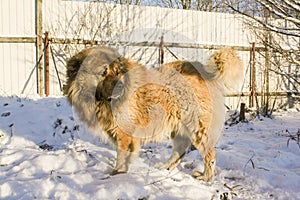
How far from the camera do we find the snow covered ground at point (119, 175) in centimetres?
253

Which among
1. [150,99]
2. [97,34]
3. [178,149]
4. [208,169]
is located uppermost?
[97,34]

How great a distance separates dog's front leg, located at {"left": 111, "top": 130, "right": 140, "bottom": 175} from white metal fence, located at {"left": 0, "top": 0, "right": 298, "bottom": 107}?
5469 millimetres

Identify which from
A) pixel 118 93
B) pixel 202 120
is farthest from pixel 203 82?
pixel 118 93

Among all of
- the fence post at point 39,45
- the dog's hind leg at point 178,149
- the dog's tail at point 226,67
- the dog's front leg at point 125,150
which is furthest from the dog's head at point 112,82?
the fence post at point 39,45

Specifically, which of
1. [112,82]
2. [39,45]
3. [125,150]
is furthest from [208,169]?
[39,45]

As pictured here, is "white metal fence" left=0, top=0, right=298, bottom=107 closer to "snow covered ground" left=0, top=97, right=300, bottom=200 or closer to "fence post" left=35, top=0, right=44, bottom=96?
"fence post" left=35, top=0, right=44, bottom=96

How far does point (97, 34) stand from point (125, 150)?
628 cm

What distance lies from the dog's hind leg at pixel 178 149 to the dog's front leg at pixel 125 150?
516 mm

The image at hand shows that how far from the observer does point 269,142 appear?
4.84 metres

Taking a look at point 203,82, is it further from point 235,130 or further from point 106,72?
point 235,130

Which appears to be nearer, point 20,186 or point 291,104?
point 20,186

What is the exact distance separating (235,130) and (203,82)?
9.06 feet

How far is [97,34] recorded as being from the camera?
8.75 metres

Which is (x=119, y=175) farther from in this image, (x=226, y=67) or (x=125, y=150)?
(x=226, y=67)
